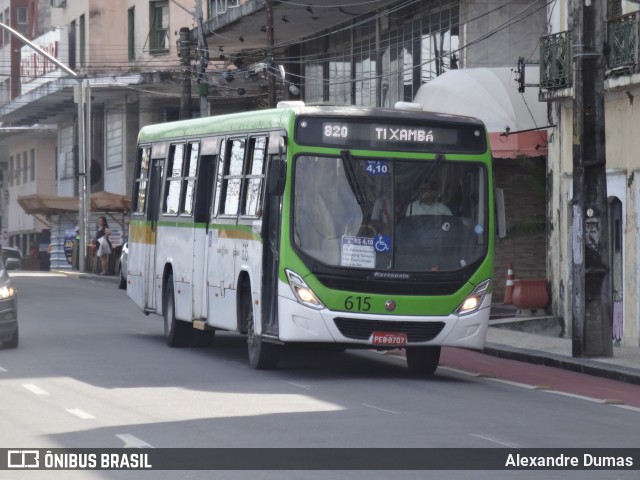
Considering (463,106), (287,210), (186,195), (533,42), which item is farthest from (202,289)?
(533,42)

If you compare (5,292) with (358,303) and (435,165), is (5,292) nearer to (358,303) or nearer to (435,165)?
(358,303)

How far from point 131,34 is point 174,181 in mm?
42273

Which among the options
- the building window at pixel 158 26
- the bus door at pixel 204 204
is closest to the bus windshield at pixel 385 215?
the bus door at pixel 204 204

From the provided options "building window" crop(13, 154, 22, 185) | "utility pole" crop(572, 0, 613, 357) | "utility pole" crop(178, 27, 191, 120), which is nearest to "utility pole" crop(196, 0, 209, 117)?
"utility pole" crop(178, 27, 191, 120)

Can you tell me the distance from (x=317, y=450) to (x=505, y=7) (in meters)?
24.4

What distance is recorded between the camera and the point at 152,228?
24.0 m

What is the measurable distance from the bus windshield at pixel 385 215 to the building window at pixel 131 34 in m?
45.8

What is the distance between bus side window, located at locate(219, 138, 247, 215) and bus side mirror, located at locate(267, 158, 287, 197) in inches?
77.5

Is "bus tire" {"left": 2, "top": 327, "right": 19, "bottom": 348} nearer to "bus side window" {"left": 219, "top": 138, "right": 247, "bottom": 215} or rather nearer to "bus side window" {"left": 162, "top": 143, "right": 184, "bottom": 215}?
"bus side window" {"left": 162, "top": 143, "right": 184, "bottom": 215}

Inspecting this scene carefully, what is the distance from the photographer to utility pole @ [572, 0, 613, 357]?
2162 centimetres

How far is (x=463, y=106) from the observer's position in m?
31.8

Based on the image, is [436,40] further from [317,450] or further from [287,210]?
[317,450]

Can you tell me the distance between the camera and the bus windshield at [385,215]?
1764cm

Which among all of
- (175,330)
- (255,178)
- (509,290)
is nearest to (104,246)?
(509,290)
